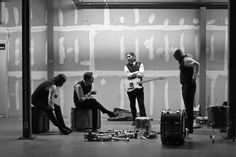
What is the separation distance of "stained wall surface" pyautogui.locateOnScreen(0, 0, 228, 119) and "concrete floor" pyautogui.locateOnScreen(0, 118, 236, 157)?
3784mm

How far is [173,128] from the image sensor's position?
6922 mm

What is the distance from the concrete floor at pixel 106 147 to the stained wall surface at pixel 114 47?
12.4ft

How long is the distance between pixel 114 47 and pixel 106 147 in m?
5.66

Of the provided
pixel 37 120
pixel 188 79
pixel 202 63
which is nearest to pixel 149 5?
pixel 202 63

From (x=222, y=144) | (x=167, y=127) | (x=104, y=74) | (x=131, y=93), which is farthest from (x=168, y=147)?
(x=104, y=74)

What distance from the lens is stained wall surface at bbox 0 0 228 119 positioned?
1187cm

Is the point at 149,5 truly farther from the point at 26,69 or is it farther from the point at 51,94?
the point at 26,69

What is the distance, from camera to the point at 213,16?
11.9 m

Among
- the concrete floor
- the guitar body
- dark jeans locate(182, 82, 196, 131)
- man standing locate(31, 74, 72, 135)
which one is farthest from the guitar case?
the guitar body

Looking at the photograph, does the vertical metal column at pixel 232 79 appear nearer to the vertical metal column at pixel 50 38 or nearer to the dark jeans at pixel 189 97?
the dark jeans at pixel 189 97

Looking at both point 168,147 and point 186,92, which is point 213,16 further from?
point 168,147

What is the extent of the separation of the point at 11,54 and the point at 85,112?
4052 millimetres

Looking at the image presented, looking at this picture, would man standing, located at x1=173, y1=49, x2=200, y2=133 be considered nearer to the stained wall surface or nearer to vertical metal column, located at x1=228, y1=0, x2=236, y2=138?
vertical metal column, located at x1=228, y1=0, x2=236, y2=138

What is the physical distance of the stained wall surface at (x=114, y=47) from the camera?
11.9 meters
